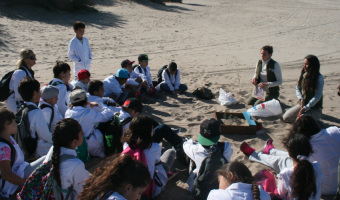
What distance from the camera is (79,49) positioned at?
6.44 meters

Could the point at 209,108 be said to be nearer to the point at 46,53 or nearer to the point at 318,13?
the point at 46,53

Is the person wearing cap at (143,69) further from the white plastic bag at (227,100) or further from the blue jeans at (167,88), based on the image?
the white plastic bag at (227,100)

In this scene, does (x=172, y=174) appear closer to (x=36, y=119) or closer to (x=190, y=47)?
(x=36, y=119)

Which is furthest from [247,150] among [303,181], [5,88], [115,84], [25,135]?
[5,88]

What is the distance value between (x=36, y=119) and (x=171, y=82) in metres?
4.27

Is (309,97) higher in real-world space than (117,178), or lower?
higher

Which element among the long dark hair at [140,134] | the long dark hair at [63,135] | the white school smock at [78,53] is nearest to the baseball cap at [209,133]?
the long dark hair at [140,134]

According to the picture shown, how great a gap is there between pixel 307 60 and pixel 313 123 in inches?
90.3

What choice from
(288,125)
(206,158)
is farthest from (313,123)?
(288,125)

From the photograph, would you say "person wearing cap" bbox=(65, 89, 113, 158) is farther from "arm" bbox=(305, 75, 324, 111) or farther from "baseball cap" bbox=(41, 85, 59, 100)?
"arm" bbox=(305, 75, 324, 111)

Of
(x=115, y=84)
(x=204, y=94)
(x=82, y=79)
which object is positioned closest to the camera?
(x=82, y=79)

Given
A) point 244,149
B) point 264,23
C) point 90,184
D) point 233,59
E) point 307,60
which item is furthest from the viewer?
point 264,23

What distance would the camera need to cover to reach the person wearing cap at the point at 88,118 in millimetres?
3804

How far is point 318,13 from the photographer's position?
25297 mm
